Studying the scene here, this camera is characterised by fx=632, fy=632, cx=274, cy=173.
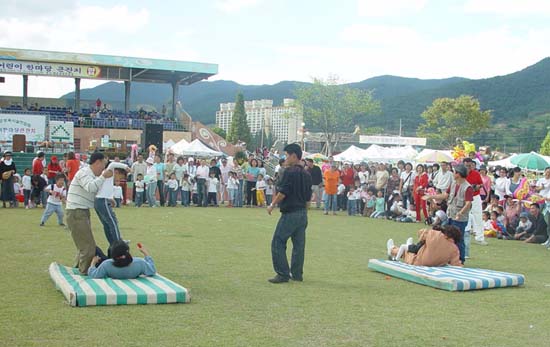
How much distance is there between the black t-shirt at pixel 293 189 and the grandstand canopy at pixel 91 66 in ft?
134

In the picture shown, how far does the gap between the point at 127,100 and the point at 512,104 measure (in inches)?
3543

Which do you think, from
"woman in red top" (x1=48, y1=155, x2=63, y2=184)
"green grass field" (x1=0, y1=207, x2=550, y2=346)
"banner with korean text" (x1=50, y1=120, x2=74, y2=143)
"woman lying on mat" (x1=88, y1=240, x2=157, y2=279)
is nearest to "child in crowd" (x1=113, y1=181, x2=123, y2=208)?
"woman in red top" (x1=48, y1=155, x2=63, y2=184)

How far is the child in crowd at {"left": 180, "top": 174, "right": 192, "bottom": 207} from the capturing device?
23.2 m

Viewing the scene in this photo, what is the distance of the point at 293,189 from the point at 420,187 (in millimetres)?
11427

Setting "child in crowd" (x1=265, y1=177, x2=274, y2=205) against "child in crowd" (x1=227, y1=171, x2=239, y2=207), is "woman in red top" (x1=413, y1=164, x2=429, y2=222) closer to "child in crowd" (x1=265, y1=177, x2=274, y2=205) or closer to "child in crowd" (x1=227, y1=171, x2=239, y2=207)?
"child in crowd" (x1=265, y1=177, x2=274, y2=205)

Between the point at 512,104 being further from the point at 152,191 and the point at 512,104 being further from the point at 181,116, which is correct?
the point at 152,191

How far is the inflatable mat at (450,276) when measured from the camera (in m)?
8.31

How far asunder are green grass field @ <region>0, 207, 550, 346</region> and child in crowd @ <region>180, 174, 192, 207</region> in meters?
10.2

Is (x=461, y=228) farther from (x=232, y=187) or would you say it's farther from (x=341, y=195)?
(x=232, y=187)

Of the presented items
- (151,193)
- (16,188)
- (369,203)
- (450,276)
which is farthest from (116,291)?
(369,203)

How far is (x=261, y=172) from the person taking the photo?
24.5m

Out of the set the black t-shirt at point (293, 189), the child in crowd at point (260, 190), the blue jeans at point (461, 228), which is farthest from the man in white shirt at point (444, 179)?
the child in crowd at point (260, 190)

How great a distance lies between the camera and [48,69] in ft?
152

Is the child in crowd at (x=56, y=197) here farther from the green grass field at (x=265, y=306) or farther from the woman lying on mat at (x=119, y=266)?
the woman lying on mat at (x=119, y=266)
